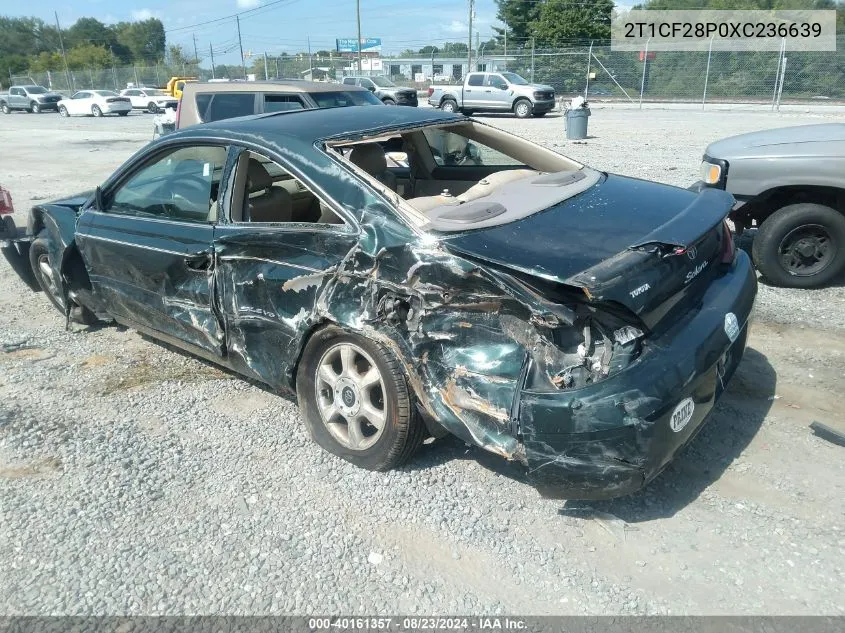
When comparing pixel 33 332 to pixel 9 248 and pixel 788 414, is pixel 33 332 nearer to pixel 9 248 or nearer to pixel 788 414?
pixel 9 248

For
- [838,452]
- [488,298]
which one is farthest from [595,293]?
[838,452]

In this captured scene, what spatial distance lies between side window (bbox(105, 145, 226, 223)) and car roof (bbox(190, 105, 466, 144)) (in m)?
0.17

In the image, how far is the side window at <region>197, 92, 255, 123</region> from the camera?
34.4ft

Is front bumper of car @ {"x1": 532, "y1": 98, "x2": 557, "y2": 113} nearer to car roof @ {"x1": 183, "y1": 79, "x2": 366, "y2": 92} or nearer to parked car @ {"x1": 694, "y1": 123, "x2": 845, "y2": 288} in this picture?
car roof @ {"x1": 183, "y1": 79, "x2": 366, "y2": 92}

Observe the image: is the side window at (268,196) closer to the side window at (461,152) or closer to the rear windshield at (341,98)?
the side window at (461,152)

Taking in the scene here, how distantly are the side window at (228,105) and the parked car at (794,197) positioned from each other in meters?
7.38

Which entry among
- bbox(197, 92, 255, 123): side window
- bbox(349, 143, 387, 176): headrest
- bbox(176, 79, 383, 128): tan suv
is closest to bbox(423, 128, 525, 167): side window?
bbox(349, 143, 387, 176): headrest

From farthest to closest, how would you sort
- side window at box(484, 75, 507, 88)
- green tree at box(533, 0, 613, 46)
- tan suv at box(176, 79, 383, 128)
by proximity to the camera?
green tree at box(533, 0, 613, 46) → side window at box(484, 75, 507, 88) → tan suv at box(176, 79, 383, 128)

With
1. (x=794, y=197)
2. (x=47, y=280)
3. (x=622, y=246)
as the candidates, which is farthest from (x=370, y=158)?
(x=794, y=197)

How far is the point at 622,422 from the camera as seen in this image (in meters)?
2.49

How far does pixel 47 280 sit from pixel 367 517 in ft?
12.6

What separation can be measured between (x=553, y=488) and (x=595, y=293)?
0.82 metres

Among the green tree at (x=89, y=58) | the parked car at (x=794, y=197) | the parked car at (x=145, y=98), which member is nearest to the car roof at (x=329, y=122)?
the parked car at (x=794, y=197)

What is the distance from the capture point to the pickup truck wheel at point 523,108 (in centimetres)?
2622
